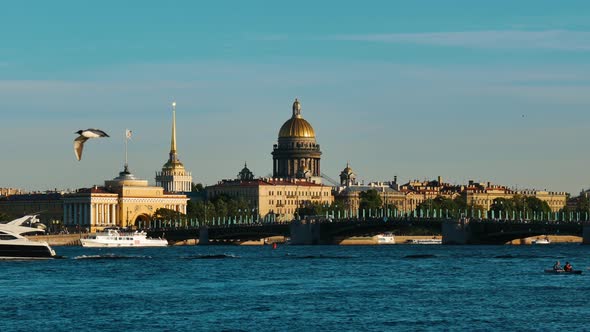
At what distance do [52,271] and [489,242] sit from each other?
5694 centimetres

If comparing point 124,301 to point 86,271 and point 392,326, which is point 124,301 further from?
point 86,271

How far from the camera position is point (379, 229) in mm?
131000

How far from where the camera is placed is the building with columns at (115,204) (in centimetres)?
16875

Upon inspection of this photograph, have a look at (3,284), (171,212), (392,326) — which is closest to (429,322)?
(392,326)

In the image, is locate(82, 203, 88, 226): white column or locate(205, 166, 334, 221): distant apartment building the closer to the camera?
locate(82, 203, 88, 226): white column

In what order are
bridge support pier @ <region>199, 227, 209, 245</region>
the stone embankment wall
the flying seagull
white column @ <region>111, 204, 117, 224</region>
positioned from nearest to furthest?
the flying seagull
bridge support pier @ <region>199, 227, 209, 245</region>
the stone embankment wall
white column @ <region>111, 204, 117, 224</region>

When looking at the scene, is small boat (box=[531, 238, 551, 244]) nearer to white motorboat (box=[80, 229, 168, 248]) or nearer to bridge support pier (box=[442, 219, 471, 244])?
bridge support pier (box=[442, 219, 471, 244])

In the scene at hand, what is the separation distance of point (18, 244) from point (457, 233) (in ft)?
155

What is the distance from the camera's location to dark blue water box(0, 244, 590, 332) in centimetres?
5072

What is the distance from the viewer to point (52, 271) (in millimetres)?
78000

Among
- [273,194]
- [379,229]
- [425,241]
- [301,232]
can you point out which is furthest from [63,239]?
[273,194]

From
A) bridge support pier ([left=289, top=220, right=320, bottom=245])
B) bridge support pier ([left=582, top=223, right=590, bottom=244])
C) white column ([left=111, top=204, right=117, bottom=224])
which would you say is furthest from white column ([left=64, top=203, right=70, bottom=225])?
bridge support pier ([left=582, top=223, right=590, bottom=244])

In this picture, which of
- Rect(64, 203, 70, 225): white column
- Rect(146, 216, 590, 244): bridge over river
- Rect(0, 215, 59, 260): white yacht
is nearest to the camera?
Rect(0, 215, 59, 260): white yacht

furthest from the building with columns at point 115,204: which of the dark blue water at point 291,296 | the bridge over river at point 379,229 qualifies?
the dark blue water at point 291,296
